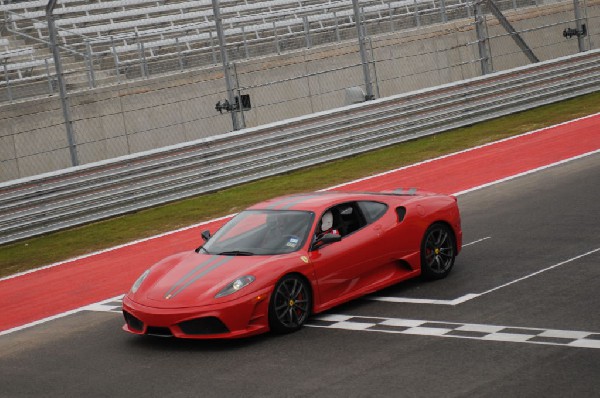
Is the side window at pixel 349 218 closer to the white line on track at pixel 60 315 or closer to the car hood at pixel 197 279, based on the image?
the car hood at pixel 197 279

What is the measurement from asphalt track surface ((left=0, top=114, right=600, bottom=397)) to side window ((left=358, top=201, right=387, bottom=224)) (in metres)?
0.84

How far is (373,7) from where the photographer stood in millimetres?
32531

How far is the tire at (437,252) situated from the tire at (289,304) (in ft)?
5.96

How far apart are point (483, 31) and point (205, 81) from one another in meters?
6.87

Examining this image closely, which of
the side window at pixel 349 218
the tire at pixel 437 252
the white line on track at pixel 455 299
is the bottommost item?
the white line on track at pixel 455 299

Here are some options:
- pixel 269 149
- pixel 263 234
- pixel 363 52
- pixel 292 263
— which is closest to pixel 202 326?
pixel 292 263

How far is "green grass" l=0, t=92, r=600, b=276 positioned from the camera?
17.8 meters

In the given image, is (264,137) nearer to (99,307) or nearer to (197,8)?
(99,307)

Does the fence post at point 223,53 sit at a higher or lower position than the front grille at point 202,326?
higher

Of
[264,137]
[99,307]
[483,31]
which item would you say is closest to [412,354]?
[99,307]

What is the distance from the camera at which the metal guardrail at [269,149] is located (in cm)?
1917

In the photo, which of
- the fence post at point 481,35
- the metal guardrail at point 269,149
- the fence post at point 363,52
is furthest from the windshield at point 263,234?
the fence post at point 481,35

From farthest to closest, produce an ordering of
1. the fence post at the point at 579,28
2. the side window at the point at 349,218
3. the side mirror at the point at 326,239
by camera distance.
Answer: the fence post at the point at 579,28 → the side window at the point at 349,218 → the side mirror at the point at 326,239

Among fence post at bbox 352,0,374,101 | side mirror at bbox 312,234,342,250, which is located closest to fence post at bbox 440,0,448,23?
fence post at bbox 352,0,374,101
